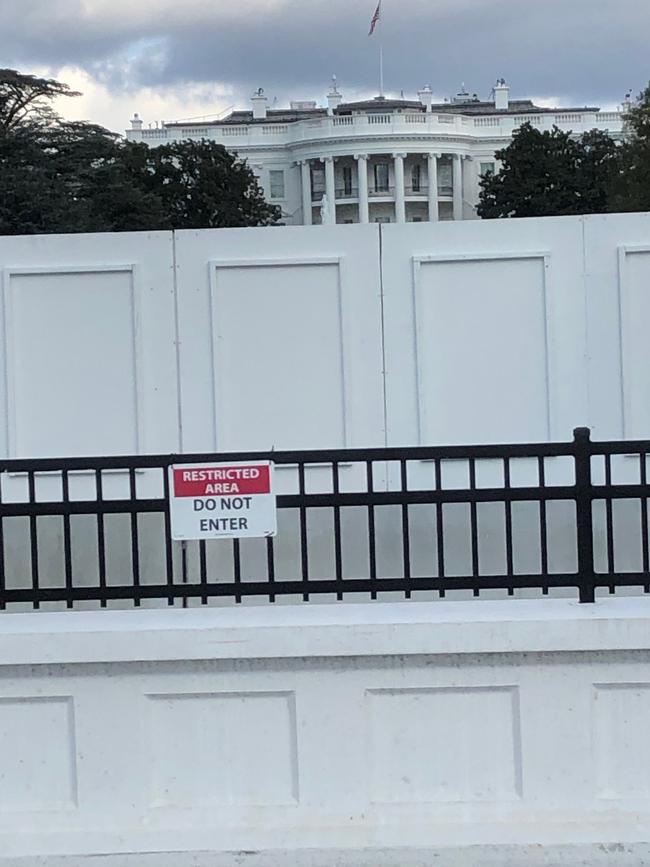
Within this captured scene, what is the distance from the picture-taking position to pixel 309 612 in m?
4.42

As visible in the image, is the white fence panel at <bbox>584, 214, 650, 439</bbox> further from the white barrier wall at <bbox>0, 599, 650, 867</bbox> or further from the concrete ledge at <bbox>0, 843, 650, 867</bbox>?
the concrete ledge at <bbox>0, 843, 650, 867</bbox>

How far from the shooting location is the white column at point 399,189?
99250 mm

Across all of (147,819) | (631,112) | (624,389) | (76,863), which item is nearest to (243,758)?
(147,819)

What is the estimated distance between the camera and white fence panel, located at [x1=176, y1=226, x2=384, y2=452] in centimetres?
916

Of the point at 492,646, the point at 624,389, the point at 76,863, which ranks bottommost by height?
the point at 76,863

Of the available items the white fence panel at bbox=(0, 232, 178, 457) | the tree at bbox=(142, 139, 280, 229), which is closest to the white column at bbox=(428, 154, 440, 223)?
the tree at bbox=(142, 139, 280, 229)

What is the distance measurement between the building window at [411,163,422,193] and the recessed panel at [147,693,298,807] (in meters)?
100

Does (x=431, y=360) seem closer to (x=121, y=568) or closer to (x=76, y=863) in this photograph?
(x=121, y=568)

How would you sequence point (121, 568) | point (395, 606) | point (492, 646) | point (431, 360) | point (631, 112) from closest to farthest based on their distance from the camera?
point (492, 646) → point (395, 606) → point (121, 568) → point (431, 360) → point (631, 112)

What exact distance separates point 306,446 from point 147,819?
515 cm

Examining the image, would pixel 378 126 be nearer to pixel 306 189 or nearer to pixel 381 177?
pixel 381 177

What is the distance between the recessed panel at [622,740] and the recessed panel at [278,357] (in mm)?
5127

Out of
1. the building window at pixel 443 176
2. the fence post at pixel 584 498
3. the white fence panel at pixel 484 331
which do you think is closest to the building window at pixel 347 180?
the building window at pixel 443 176

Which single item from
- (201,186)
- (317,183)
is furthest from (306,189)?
(201,186)
